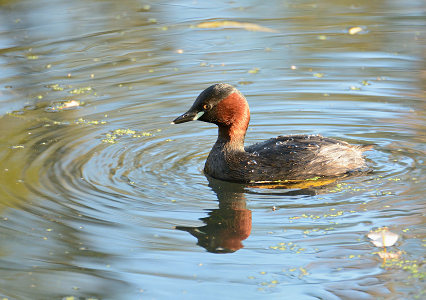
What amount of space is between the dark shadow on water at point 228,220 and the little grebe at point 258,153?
222 millimetres

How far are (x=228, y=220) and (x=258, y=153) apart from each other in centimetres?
128

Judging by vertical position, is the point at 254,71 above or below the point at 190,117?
above

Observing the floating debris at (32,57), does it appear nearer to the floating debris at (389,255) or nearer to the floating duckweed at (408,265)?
the floating debris at (389,255)

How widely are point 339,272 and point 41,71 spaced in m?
7.65

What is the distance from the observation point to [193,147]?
28.7ft

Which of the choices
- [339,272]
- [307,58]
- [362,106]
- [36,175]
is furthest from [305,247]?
[307,58]

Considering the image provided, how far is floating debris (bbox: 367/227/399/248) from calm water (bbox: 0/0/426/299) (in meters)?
0.07

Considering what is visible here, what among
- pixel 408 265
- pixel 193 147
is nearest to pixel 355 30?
pixel 193 147

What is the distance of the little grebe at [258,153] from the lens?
759cm

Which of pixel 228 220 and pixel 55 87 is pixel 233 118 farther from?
pixel 55 87

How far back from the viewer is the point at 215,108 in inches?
308

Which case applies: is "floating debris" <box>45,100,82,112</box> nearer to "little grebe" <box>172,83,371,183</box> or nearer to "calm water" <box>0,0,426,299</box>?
"calm water" <box>0,0,426,299</box>

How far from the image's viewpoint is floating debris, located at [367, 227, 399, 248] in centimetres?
575

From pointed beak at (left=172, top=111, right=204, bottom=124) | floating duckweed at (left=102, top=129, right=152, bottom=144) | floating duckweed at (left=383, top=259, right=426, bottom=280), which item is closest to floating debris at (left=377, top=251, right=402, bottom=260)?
floating duckweed at (left=383, top=259, right=426, bottom=280)
